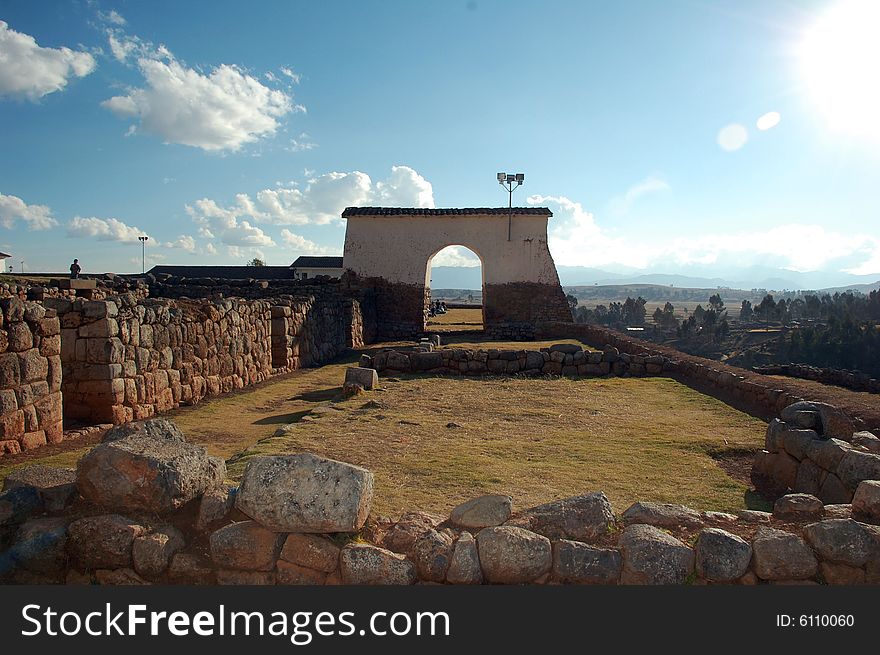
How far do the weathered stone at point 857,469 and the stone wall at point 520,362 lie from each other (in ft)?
29.5

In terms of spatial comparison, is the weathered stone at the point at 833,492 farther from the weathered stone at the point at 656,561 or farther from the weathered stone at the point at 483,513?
the weathered stone at the point at 483,513

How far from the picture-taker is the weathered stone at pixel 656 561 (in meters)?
3.94

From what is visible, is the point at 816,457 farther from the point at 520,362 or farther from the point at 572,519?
the point at 520,362

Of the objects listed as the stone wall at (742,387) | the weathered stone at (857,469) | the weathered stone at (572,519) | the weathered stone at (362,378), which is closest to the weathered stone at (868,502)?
the weathered stone at (857,469)

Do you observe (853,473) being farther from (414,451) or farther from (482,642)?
(414,451)

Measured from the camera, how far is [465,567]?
4.00 metres

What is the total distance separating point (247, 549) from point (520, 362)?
35.7ft

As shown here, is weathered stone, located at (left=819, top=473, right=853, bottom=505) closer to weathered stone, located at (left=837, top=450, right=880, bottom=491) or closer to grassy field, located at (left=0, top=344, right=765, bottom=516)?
weathered stone, located at (left=837, top=450, right=880, bottom=491)

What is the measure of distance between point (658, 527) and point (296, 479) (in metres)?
2.52

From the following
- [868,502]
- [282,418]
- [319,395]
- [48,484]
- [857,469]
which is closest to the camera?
[868,502]

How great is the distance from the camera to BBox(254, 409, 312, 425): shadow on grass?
9.45 meters

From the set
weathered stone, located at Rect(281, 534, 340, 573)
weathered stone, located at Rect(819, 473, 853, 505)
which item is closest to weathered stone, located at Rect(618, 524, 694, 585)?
weathered stone, located at Rect(281, 534, 340, 573)

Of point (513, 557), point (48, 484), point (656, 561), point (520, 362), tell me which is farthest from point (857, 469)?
point (520, 362)

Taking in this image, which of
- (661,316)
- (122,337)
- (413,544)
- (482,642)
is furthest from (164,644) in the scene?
(661,316)
